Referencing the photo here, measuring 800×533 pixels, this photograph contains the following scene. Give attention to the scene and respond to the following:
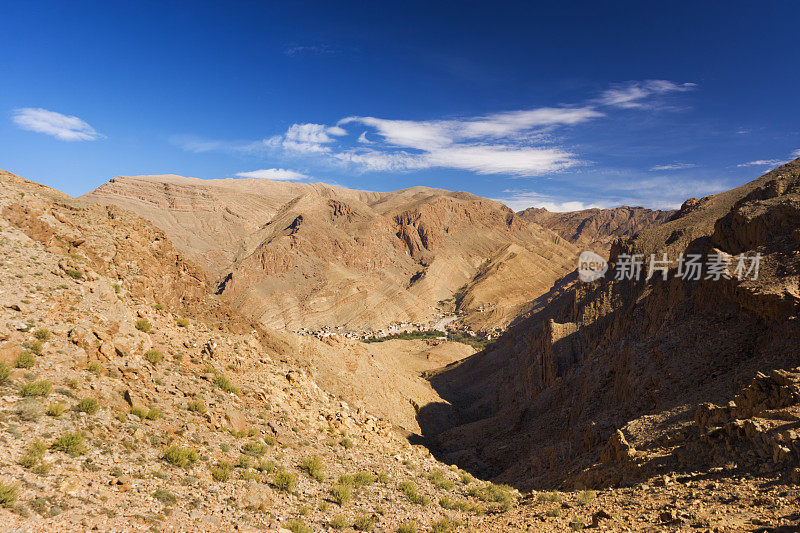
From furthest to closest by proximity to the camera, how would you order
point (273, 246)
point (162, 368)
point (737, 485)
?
point (273, 246) → point (162, 368) → point (737, 485)

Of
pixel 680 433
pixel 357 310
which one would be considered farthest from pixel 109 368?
pixel 357 310

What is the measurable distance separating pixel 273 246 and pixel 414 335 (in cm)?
6344

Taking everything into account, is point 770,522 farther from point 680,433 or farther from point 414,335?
point 414,335

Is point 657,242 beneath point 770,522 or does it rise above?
above

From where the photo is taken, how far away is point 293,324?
114 meters

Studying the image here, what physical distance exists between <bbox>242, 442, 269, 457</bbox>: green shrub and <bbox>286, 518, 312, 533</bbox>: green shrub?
329cm

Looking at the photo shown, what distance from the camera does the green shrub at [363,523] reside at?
36.3ft

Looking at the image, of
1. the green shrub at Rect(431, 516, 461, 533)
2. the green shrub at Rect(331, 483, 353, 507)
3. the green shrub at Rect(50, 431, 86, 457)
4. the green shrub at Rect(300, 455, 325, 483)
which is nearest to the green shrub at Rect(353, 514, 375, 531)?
the green shrub at Rect(331, 483, 353, 507)

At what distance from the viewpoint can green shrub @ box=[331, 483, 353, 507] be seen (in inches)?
480

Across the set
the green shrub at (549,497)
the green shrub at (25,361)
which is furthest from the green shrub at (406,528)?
the green shrub at (25,361)

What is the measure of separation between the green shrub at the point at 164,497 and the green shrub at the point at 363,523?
4689mm

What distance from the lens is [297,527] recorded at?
10086mm

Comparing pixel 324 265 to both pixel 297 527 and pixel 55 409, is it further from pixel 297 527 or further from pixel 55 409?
pixel 297 527

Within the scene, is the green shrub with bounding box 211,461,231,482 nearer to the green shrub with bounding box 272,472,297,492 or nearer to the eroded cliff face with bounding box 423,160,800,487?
the green shrub with bounding box 272,472,297,492
